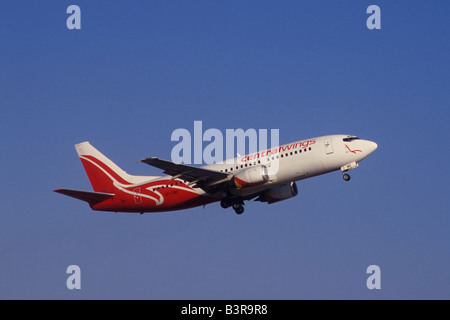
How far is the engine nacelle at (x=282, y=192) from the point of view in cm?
6875

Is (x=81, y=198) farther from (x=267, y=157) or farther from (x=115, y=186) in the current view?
(x=267, y=157)

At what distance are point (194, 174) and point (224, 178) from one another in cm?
289

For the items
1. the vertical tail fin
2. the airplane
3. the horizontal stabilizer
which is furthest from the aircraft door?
the horizontal stabilizer

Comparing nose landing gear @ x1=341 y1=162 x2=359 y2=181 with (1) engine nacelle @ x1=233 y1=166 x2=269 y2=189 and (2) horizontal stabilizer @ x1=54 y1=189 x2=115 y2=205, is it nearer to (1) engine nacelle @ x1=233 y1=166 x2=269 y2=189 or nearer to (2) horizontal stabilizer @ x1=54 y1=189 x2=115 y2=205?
(1) engine nacelle @ x1=233 y1=166 x2=269 y2=189

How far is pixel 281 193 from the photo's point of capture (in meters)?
68.9

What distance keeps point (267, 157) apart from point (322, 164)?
4.94 m

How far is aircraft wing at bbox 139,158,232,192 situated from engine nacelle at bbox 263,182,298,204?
6.08 m

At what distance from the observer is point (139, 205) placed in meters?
68.1

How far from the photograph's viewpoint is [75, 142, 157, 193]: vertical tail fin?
7006cm

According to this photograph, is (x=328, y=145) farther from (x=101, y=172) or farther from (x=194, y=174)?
(x=101, y=172)

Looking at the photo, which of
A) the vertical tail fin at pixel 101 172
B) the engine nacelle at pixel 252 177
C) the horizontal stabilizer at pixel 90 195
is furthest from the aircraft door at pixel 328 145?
the horizontal stabilizer at pixel 90 195

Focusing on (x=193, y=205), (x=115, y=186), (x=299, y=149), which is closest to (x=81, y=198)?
(x=115, y=186)

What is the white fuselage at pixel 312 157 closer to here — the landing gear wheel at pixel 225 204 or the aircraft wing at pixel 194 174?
the aircraft wing at pixel 194 174

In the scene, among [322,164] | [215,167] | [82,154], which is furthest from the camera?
[82,154]
